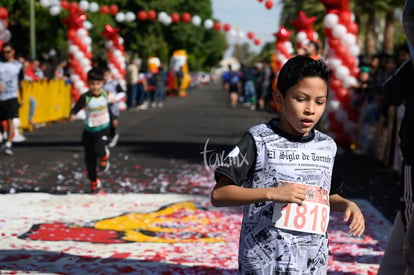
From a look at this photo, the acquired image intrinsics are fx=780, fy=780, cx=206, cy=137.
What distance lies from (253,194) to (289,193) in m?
0.16

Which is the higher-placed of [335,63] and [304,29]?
[304,29]

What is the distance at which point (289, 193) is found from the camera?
10.7ft

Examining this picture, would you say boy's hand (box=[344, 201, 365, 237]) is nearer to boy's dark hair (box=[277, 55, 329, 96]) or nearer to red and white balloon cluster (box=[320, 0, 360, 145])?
boy's dark hair (box=[277, 55, 329, 96])

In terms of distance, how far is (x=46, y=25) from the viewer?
34.7 meters

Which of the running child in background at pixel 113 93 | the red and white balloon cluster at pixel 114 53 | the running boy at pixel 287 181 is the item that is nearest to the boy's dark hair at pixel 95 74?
the running child in background at pixel 113 93

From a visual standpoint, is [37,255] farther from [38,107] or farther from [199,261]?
[38,107]

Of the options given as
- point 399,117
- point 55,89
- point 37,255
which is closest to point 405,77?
point 37,255

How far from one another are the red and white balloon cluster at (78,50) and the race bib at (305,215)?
75.1 feet

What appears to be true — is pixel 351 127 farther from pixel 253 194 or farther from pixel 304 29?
pixel 253 194

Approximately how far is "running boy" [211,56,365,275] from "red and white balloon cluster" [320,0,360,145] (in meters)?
13.1

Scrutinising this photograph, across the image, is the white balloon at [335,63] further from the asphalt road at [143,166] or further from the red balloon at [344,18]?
the asphalt road at [143,166]

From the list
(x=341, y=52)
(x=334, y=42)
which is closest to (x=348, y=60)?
(x=341, y=52)

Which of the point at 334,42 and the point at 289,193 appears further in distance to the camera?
the point at 334,42

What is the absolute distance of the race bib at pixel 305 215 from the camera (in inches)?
136
